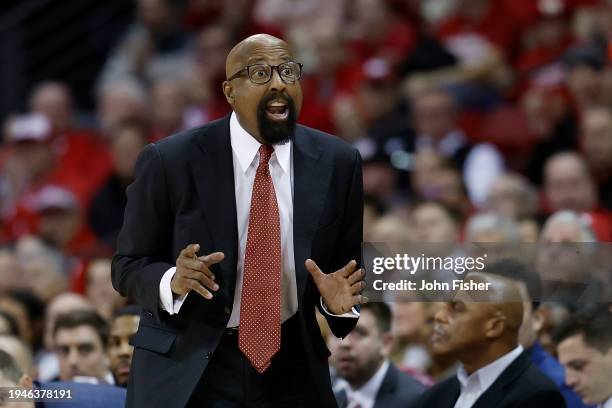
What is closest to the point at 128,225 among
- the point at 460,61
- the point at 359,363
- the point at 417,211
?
the point at 359,363

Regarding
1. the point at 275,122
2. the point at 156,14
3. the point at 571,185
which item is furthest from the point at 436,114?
the point at 275,122

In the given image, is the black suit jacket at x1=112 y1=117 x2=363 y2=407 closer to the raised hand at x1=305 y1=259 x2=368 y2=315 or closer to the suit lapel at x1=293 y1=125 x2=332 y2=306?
the suit lapel at x1=293 y1=125 x2=332 y2=306

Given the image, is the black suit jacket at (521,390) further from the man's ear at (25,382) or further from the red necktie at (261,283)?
the man's ear at (25,382)

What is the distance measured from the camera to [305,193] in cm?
454

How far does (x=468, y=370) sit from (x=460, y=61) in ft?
16.5

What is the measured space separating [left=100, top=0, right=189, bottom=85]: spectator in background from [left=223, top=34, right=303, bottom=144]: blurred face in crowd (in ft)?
25.1

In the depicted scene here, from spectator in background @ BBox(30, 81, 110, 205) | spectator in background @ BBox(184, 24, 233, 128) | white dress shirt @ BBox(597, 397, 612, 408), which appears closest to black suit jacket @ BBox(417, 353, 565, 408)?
white dress shirt @ BBox(597, 397, 612, 408)

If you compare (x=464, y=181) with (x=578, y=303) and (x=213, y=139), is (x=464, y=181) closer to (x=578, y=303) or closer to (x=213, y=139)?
(x=578, y=303)

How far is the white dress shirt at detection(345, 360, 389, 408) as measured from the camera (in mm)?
6289

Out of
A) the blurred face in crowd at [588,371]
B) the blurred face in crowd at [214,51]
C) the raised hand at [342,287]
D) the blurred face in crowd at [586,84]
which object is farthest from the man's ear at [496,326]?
the blurred face in crowd at [214,51]

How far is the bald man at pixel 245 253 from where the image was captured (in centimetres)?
439

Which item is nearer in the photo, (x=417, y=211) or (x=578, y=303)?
(x=578, y=303)

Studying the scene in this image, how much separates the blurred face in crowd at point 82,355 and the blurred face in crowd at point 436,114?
140 inches

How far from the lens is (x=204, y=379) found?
4438mm
